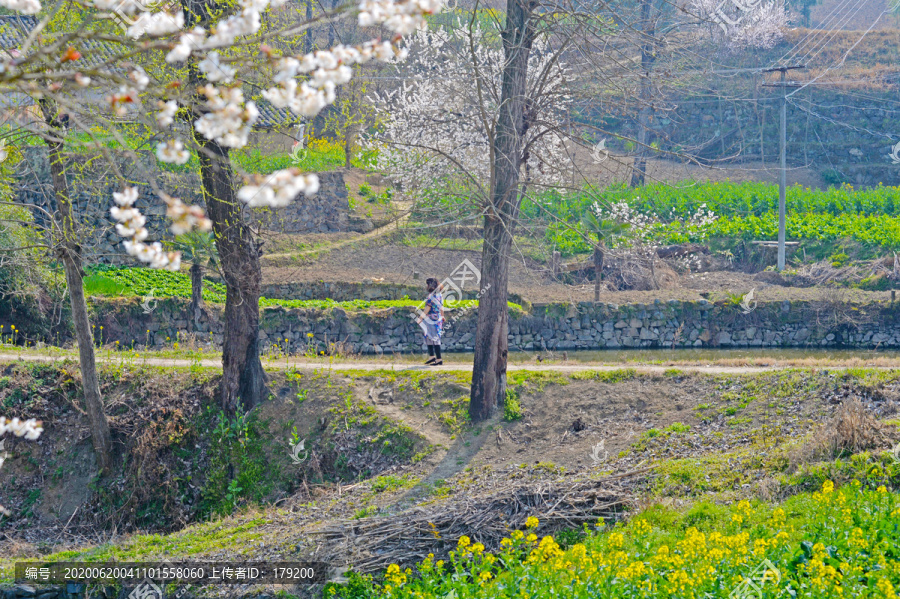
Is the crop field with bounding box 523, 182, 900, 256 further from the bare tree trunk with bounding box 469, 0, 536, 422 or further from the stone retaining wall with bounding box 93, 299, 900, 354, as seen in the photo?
the bare tree trunk with bounding box 469, 0, 536, 422

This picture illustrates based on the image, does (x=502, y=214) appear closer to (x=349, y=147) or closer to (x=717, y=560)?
(x=717, y=560)

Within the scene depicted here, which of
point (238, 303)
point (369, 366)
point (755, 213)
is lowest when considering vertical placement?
point (369, 366)

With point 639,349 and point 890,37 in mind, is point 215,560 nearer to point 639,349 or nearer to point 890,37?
point 639,349

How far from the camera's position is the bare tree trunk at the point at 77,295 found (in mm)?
9620

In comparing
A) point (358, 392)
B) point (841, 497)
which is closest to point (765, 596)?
point (841, 497)

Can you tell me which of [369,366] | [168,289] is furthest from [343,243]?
[369,366]

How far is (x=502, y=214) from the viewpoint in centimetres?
1034

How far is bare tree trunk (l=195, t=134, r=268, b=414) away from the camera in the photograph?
35.6 ft

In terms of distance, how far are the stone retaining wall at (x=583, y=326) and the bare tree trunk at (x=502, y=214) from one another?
320 inches

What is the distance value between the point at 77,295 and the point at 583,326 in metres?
13.8

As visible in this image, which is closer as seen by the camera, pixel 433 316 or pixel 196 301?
pixel 433 316
